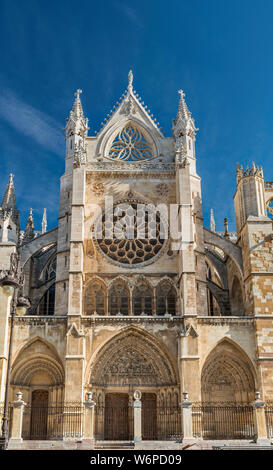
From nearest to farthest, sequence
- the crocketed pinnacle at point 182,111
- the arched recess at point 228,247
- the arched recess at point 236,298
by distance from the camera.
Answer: the arched recess at point 228,247, the arched recess at point 236,298, the crocketed pinnacle at point 182,111

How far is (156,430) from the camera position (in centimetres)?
2234

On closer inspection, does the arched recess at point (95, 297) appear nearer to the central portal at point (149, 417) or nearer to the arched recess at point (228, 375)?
the central portal at point (149, 417)

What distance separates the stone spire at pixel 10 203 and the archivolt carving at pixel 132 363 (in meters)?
8.00

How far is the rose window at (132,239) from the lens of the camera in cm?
2548

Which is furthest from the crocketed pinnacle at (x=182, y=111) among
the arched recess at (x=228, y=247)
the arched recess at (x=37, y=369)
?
the arched recess at (x=37, y=369)

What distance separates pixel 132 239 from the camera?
25.8m

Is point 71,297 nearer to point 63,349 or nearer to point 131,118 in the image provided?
point 63,349

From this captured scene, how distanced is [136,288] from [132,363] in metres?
3.45

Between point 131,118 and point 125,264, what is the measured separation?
324 inches

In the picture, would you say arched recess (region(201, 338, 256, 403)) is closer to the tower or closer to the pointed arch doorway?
the pointed arch doorway

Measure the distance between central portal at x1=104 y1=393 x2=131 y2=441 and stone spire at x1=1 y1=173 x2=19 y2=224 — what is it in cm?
955

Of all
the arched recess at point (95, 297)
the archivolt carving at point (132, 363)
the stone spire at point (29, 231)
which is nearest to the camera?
the archivolt carving at point (132, 363)

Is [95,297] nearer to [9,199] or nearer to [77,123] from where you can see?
[9,199]
